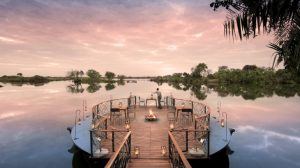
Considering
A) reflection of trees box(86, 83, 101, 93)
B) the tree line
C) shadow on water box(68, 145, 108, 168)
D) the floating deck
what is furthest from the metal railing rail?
the tree line

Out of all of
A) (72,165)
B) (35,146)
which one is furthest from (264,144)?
(35,146)

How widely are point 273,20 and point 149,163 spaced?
7392 mm

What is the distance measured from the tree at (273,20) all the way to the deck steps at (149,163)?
6304mm

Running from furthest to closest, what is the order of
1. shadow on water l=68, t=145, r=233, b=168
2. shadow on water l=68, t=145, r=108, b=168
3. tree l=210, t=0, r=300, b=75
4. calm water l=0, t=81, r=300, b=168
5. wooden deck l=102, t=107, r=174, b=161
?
calm water l=0, t=81, r=300, b=168 → wooden deck l=102, t=107, r=174, b=161 → shadow on water l=68, t=145, r=108, b=168 → shadow on water l=68, t=145, r=233, b=168 → tree l=210, t=0, r=300, b=75

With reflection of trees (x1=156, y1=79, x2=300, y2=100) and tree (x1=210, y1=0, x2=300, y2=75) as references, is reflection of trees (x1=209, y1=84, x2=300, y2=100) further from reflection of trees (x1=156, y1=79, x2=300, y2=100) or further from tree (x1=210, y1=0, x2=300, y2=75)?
tree (x1=210, y1=0, x2=300, y2=75)

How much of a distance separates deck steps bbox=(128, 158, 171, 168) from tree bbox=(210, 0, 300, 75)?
6.30 meters

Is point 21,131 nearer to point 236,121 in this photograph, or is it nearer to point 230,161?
point 230,161

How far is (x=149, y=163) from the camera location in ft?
35.9

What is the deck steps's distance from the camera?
1062cm

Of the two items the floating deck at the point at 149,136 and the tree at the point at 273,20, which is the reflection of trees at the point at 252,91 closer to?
the floating deck at the point at 149,136

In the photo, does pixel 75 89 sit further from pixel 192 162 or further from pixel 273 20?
pixel 273 20

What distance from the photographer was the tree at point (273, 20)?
574 centimetres

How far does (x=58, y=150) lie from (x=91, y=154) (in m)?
9.28

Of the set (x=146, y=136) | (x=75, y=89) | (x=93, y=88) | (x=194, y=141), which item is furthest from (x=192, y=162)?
(x=93, y=88)
